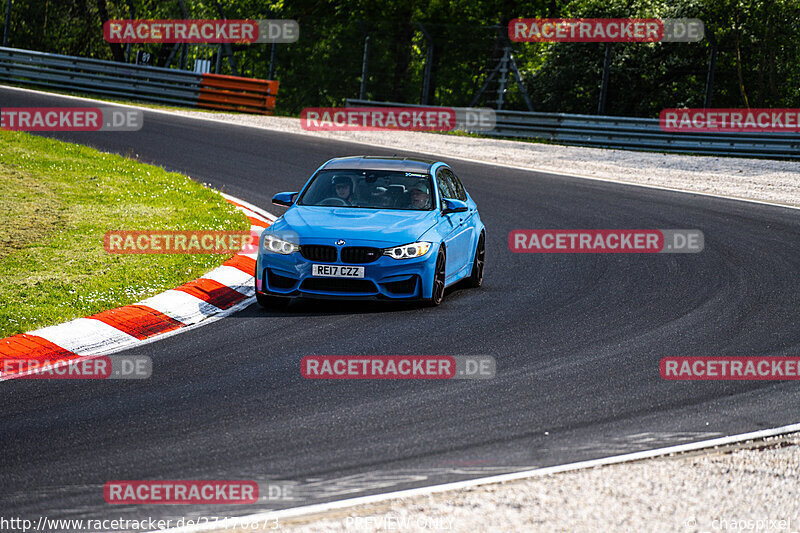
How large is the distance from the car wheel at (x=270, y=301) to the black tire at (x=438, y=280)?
144cm

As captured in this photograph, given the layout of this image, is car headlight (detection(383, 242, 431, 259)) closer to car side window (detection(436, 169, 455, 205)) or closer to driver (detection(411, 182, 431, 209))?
driver (detection(411, 182, 431, 209))

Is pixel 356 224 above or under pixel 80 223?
above

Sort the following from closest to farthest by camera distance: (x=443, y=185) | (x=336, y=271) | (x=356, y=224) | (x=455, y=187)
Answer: (x=336, y=271), (x=356, y=224), (x=443, y=185), (x=455, y=187)

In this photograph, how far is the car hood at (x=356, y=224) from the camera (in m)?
10.0

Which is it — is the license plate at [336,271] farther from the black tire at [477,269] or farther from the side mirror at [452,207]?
the black tire at [477,269]

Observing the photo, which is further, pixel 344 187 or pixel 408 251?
pixel 344 187

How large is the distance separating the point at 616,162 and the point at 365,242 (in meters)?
14.5

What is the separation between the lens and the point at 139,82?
3006 centimetres

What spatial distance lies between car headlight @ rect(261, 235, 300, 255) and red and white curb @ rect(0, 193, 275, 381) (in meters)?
0.66

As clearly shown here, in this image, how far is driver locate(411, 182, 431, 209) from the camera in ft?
36.0
